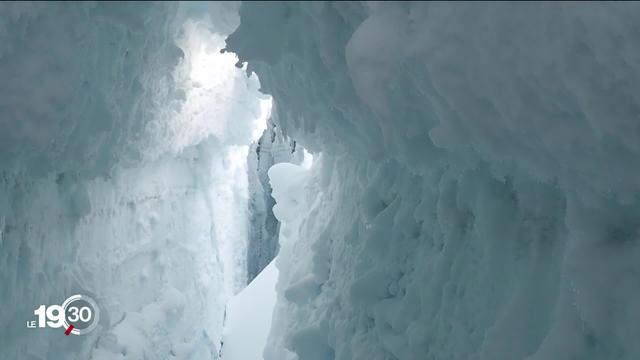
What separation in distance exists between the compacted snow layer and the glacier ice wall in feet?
2.83

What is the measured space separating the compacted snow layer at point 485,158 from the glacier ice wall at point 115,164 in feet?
2.83

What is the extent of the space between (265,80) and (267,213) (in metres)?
9.57

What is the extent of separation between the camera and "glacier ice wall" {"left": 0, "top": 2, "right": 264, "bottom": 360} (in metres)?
2.57

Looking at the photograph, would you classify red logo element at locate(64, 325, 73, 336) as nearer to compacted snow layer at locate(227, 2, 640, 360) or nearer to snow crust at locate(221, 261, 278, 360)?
compacted snow layer at locate(227, 2, 640, 360)

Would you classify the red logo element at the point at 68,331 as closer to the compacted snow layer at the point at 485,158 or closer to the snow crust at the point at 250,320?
the compacted snow layer at the point at 485,158

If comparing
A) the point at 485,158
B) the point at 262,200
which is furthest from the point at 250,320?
the point at 485,158

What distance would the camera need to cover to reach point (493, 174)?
7.36ft

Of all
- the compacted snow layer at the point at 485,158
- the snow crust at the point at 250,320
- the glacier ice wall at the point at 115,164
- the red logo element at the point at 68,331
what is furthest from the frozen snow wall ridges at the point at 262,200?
the compacted snow layer at the point at 485,158

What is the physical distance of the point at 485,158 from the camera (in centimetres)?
210

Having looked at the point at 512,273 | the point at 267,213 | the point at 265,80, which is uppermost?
the point at 267,213

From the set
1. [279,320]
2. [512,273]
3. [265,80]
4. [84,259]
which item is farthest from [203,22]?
[512,273]

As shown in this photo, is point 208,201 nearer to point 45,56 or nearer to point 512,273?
point 45,56

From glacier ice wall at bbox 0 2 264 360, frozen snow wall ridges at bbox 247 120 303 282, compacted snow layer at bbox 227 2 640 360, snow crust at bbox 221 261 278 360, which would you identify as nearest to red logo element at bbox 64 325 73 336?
glacier ice wall at bbox 0 2 264 360

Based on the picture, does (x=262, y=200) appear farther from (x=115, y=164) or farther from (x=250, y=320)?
(x=115, y=164)
